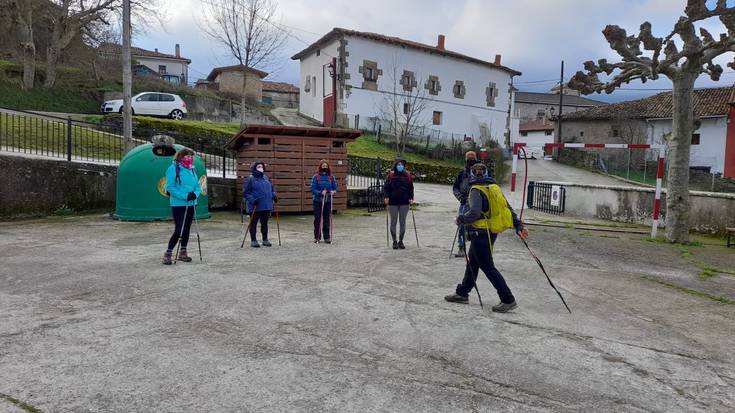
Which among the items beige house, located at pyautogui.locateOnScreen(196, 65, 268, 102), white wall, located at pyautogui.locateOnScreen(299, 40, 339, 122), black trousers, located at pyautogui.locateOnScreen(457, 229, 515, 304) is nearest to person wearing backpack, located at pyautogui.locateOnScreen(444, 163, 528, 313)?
black trousers, located at pyautogui.locateOnScreen(457, 229, 515, 304)

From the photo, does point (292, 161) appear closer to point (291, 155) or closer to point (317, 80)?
point (291, 155)

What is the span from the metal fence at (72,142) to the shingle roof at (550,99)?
78.1m

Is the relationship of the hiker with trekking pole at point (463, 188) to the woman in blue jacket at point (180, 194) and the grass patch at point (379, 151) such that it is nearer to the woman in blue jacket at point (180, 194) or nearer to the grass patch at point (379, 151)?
the woman in blue jacket at point (180, 194)

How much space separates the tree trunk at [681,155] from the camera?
1102 cm

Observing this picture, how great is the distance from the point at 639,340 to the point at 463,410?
8.12 ft

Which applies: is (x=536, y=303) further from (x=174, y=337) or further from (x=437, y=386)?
(x=174, y=337)

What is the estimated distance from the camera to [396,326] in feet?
16.4

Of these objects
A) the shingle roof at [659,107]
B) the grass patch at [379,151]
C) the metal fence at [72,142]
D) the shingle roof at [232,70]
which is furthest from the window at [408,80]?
the metal fence at [72,142]

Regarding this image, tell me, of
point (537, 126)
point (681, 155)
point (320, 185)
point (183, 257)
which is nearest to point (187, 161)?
point (183, 257)

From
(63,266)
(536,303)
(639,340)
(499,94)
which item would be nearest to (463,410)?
(639,340)

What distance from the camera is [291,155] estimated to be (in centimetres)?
1386

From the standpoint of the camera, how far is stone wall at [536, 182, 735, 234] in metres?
12.7

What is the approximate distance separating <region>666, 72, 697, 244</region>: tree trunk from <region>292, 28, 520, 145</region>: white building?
24.1 metres

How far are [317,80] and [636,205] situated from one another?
2783 centimetres
